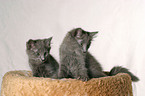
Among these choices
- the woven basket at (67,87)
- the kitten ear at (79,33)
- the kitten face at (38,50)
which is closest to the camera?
the woven basket at (67,87)

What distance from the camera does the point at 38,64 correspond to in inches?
53.9

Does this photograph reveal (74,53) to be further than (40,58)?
No

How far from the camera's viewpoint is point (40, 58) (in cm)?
130

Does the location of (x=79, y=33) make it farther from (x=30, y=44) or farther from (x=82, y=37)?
(x=30, y=44)

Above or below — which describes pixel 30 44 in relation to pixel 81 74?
above

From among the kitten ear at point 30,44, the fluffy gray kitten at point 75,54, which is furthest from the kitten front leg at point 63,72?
→ the kitten ear at point 30,44

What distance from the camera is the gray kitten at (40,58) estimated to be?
1302 millimetres

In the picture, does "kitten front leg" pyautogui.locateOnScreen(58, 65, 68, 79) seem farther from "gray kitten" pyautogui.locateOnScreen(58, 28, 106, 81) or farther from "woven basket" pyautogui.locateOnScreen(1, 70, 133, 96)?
"woven basket" pyautogui.locateOnScreen(1, 70, 133, 96)

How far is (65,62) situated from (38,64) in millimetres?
259

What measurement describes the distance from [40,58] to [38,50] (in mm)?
57

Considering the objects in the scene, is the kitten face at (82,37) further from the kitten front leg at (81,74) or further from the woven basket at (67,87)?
the woven basket at (67,87)

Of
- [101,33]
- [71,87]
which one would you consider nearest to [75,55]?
[71,87]

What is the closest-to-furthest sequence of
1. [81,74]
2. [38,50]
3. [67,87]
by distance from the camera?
1. [67,87]
2. [81,74]
3. [38,50]

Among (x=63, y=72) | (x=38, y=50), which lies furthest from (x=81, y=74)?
(x=38, y=50)
